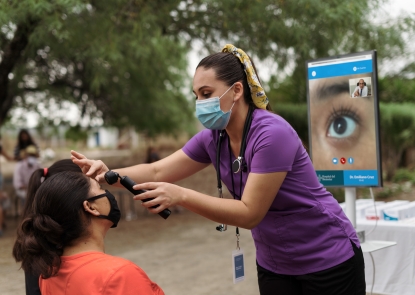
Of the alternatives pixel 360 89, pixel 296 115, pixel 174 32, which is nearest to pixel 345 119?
pixel 360 89

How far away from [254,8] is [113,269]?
5.48 m

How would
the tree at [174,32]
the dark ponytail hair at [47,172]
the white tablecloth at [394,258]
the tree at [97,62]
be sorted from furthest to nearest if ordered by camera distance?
1. the tree at [97,62]
2. the tree at [174,32]
3. the white tablecloth at [394,258]
4. the dark ponytail hair at [47,172]

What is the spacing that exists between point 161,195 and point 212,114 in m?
0.48

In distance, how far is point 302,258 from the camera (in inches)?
82.4

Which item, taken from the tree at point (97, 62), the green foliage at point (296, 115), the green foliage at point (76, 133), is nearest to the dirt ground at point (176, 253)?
the green foliage at point (296, 115)

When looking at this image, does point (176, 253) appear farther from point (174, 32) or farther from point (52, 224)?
point (52, 224)

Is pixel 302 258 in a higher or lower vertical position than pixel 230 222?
lower

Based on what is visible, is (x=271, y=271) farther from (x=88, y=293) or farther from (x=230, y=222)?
(x=88, y=293)

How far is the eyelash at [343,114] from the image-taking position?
3607 millimetres

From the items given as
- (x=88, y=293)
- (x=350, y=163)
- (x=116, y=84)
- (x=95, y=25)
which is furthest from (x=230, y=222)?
(x=116, y=84)

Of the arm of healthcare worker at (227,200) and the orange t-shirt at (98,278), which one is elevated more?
the arm of healthcare worker at (227,200)

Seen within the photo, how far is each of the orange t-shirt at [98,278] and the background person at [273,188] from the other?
0.36m

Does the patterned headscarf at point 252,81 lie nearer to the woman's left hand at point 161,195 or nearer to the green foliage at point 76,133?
the woman's left hand at point 161,195

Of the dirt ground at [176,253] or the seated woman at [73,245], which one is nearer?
the seated woman at [73,245]
